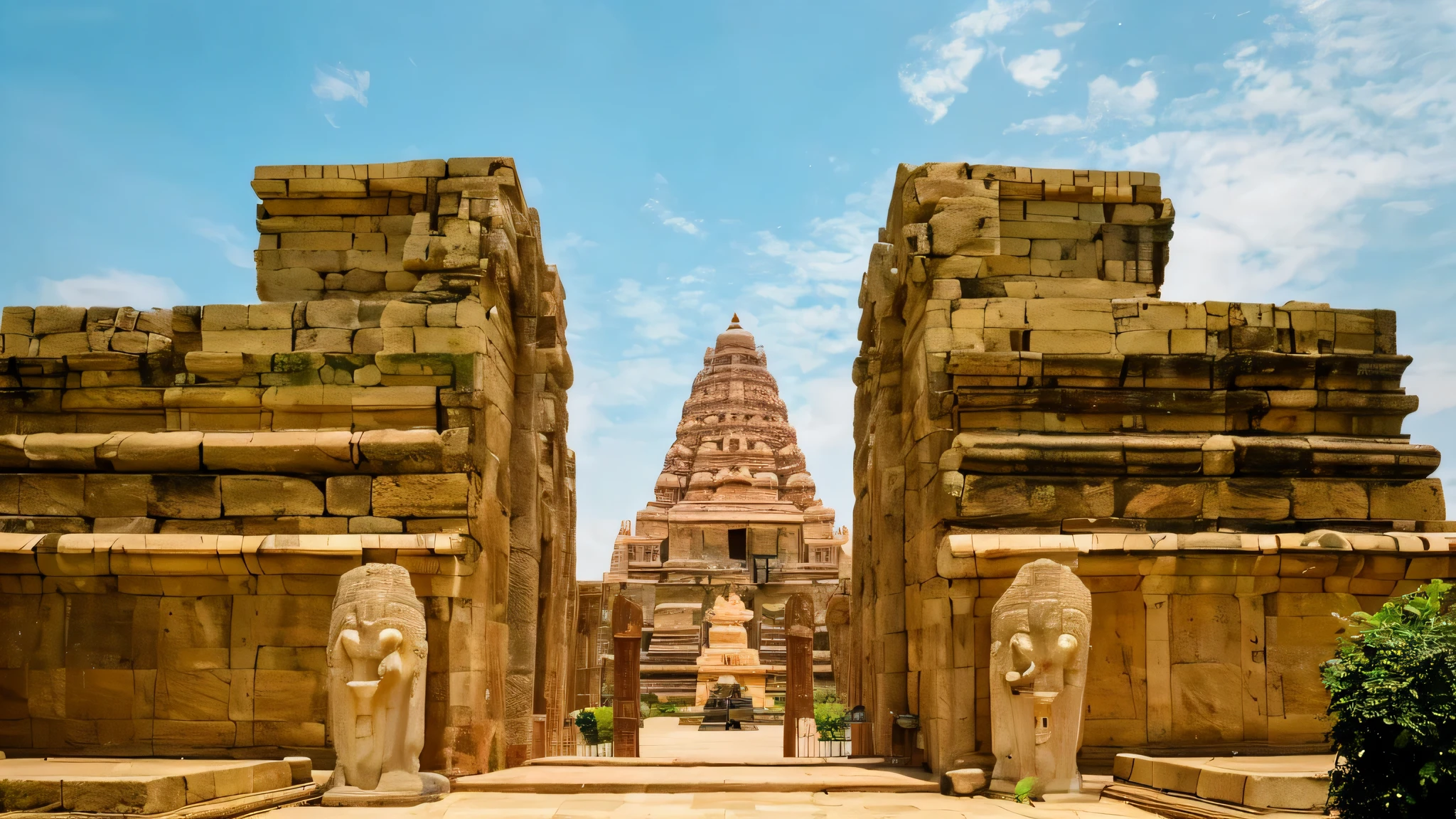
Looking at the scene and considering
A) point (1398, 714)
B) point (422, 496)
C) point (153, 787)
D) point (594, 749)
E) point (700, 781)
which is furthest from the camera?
point (594, 749)

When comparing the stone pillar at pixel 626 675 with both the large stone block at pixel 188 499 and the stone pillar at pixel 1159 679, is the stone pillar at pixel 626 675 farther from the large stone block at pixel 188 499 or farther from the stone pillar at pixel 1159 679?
the stone pillar at pixel 1159 679

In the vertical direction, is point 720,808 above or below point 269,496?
below

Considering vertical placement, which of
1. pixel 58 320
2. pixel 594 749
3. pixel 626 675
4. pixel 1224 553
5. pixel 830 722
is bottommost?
pixel 594 749

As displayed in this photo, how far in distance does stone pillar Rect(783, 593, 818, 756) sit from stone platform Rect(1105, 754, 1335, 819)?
6994 mm

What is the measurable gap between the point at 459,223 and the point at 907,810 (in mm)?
6029

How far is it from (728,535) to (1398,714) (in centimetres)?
3642

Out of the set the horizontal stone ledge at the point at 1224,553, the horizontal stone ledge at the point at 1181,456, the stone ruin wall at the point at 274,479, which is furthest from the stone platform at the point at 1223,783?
the stone ruin wall at the point at 274,479

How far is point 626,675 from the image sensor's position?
16.2m

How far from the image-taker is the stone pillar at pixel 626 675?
51.4ft

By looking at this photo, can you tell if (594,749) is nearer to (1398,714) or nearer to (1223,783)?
(1223,783)

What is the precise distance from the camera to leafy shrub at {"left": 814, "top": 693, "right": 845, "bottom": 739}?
1891cm

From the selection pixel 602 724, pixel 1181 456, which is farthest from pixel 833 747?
pixel 1181 456

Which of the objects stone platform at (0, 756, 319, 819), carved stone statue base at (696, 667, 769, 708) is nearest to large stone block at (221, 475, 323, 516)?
stone platform at (0, 756, 319, 819)

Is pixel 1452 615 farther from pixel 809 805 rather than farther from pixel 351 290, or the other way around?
pixel 351 290
